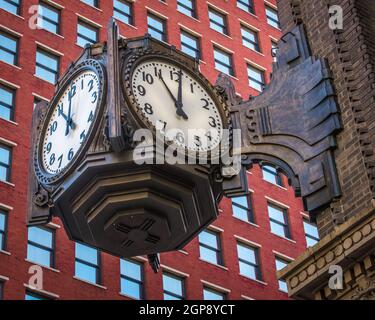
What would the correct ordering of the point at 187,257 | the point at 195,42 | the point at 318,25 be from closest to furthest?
the point at 318,25
the point at 187,257
the point at 195,42

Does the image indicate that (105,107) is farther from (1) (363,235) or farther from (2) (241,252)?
(2) (241,252)

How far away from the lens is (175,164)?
1063 centimetres

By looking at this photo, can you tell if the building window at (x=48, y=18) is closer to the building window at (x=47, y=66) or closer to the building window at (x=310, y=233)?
the building window at (x=47, y=66)

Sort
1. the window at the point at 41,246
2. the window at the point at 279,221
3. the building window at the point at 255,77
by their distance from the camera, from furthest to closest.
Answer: the building window at the point at 255,77
the window at the point at 279,221
the window at the point at 41,246

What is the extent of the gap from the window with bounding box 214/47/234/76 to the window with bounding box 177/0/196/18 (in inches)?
98.0

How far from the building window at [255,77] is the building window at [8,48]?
14.6 metres

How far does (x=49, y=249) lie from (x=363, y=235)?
34.4m

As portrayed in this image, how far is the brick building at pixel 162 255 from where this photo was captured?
142ft

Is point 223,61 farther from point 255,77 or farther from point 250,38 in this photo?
point 250,38

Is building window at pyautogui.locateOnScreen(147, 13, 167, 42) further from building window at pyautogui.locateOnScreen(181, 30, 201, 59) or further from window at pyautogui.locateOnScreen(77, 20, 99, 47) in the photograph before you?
window at pyautogui.locateOnScreen(77, 20, 99, 47)

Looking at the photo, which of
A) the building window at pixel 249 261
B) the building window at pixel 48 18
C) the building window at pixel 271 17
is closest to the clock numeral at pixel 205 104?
the building window at pixel 249 261

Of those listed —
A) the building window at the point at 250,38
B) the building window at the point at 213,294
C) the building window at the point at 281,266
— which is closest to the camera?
the building window at the point at 213,294

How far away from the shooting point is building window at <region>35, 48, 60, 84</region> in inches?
1939
